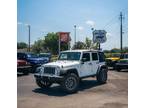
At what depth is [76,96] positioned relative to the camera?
5270mm

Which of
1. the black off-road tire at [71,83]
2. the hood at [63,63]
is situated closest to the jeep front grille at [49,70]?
the hood at [63,63]

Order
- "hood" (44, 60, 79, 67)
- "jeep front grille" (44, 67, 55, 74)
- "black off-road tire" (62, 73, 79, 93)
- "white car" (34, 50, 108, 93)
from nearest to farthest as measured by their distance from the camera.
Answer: "black off-road tire" (62, 73, 79, 93) → "white car" (34, 50, 108, 93) → "hood" (44, 60, 79, 67) → "jeep front grille" (44, 67, 55, 74)

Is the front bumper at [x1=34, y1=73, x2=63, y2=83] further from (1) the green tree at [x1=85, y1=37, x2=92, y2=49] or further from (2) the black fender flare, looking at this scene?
(1) the green tree at [x1=85, y1=37, x2=92, y2=49]

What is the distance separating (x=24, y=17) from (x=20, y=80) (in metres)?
1.09

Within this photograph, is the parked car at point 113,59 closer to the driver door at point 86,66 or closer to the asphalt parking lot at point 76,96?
the asphalt parking lot at point 76,96

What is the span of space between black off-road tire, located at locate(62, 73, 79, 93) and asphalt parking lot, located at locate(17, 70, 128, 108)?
13cm

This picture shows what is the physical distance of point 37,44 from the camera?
4816 mm

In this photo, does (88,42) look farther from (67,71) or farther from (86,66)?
(86,66)

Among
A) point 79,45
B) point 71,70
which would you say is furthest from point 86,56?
point 79,45

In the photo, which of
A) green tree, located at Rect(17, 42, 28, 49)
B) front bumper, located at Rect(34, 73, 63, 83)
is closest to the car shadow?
front bumper, located at Rect(34, 73, 63, 83)

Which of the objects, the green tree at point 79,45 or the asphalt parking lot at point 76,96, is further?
the green tree at point 79,45

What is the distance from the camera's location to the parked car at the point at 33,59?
5133 millimetres

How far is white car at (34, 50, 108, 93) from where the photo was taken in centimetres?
577

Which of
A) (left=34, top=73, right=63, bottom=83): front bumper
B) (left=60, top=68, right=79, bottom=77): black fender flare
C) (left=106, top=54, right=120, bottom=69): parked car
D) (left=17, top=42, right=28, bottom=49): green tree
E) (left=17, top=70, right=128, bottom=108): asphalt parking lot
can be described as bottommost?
(left=17, top=70, right=128, bottom=108): asphalt parking lot
